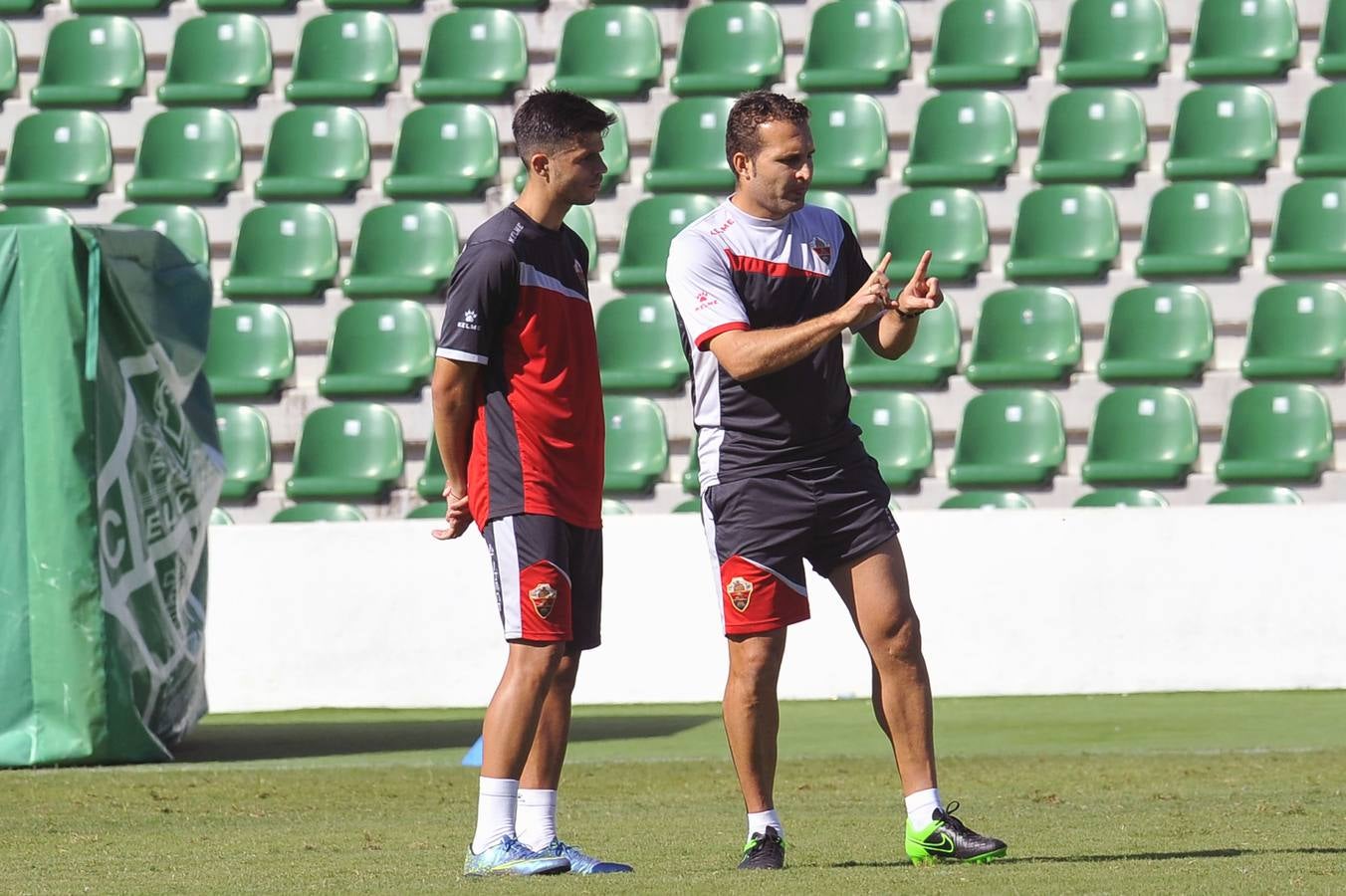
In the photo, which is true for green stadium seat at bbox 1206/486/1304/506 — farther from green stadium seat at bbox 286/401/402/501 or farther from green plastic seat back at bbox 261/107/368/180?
green plastic seat back at bbox 261/107/368/180

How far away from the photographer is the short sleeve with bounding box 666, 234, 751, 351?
13.6ft

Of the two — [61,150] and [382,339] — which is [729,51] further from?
[61,150]

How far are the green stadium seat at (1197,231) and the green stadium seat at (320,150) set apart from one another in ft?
15.2

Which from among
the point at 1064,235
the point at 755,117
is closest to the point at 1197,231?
the point at 1064,235

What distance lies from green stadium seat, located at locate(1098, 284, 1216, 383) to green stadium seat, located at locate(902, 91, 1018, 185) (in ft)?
3.95

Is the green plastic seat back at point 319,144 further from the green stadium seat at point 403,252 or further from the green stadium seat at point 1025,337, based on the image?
the green stadium seat at point 1025,337

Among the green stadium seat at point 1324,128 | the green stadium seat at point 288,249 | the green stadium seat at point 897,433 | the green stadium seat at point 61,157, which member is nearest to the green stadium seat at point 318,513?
the green stadium seat at point 288,249

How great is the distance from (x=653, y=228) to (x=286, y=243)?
216cm

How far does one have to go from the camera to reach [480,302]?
13.3ft

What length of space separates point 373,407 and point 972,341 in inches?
130

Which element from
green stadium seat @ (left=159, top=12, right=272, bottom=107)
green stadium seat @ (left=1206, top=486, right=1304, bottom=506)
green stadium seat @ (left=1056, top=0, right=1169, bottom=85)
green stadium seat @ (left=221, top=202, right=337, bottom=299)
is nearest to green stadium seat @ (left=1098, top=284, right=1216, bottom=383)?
green stadium seat @ (left=1206, top=486, right=1304, bottom=506)

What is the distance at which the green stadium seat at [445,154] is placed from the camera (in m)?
11.5

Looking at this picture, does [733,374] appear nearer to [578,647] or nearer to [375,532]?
[578,647]

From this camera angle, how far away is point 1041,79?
37.9ft
